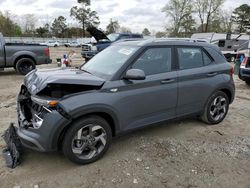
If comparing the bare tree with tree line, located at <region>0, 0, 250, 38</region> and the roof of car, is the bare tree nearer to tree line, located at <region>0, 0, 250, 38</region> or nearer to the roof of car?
tree line, located at <region>0, 0, 250, 38</region>

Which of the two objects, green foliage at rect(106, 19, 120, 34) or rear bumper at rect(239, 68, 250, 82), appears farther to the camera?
green foliage at rect(106, 19, 120, 34)

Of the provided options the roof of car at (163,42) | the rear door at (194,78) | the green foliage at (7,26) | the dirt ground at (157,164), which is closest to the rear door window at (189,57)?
the rear door at (194,78)

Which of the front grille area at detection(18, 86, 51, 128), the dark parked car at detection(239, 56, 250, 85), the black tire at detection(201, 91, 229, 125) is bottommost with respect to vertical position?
the black tire at detection(201, 91, 229, 125)

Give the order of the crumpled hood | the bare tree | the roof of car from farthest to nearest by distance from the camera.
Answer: the bare tree → the roof of car → the crumpled hood

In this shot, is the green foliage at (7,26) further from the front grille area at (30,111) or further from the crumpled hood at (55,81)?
the crumpled hood at (55,81)

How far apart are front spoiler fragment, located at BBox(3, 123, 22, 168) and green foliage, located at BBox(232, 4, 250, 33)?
62005mm

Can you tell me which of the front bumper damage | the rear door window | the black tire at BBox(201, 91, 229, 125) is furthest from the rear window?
the front bumper damage

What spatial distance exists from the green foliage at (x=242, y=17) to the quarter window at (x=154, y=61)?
60326mm

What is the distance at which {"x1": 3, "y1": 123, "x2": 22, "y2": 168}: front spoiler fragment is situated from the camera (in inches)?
126

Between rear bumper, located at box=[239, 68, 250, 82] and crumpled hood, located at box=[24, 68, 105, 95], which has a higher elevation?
crumpled hood, located at box=[24, 68, 105, 95]

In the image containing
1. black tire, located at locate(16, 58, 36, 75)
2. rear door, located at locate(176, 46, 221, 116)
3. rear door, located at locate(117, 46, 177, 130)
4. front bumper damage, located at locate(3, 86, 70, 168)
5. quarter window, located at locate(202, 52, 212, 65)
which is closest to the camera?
front bumper damage, located at locate(3, 86, 70, 168)

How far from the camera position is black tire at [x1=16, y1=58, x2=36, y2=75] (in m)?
10.1

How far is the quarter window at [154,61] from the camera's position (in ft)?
11.9

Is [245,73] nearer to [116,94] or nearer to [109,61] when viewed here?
[109,61]
